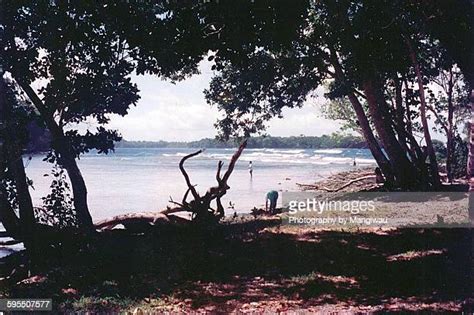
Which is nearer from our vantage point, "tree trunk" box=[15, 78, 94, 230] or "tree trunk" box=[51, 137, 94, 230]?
"tree trunk" box=[15, 78, 94, 230]

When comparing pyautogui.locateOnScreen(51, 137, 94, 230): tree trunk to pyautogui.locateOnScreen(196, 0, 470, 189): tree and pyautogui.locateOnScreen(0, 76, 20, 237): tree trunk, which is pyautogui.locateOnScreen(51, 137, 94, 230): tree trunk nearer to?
pyautogui.locateOnScreen(0, 76, 20, 237): tree trunk

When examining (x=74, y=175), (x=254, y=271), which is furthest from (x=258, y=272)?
(x=74, y=175)

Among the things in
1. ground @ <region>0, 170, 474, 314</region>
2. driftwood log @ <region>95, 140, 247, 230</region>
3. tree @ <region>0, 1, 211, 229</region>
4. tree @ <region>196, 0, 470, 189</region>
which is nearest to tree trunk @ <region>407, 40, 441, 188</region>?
tree @ <region>196, 0, 470, 189</region>

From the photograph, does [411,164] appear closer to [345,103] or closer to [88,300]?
[88,300]

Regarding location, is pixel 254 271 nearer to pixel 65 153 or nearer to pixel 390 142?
pixel 65 153

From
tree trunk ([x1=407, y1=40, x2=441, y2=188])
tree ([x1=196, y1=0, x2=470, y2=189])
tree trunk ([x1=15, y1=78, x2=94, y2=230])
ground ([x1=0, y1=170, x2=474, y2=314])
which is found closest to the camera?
ground ([x1=0, y1=170, x2=474, y2=314])

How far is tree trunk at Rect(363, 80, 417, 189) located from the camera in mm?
18266

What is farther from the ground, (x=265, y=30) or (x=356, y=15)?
(x=356, y=15)

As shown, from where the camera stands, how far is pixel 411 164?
18.5 metres

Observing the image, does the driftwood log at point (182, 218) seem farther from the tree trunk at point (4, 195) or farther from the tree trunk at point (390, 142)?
the tree trunk at point (390, 142)

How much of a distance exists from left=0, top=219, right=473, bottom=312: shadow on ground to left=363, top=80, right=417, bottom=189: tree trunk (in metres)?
7.87

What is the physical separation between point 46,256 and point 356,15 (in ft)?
35.0

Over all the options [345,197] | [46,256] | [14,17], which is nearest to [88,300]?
[46,256]

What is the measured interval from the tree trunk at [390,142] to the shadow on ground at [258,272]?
7871mm
